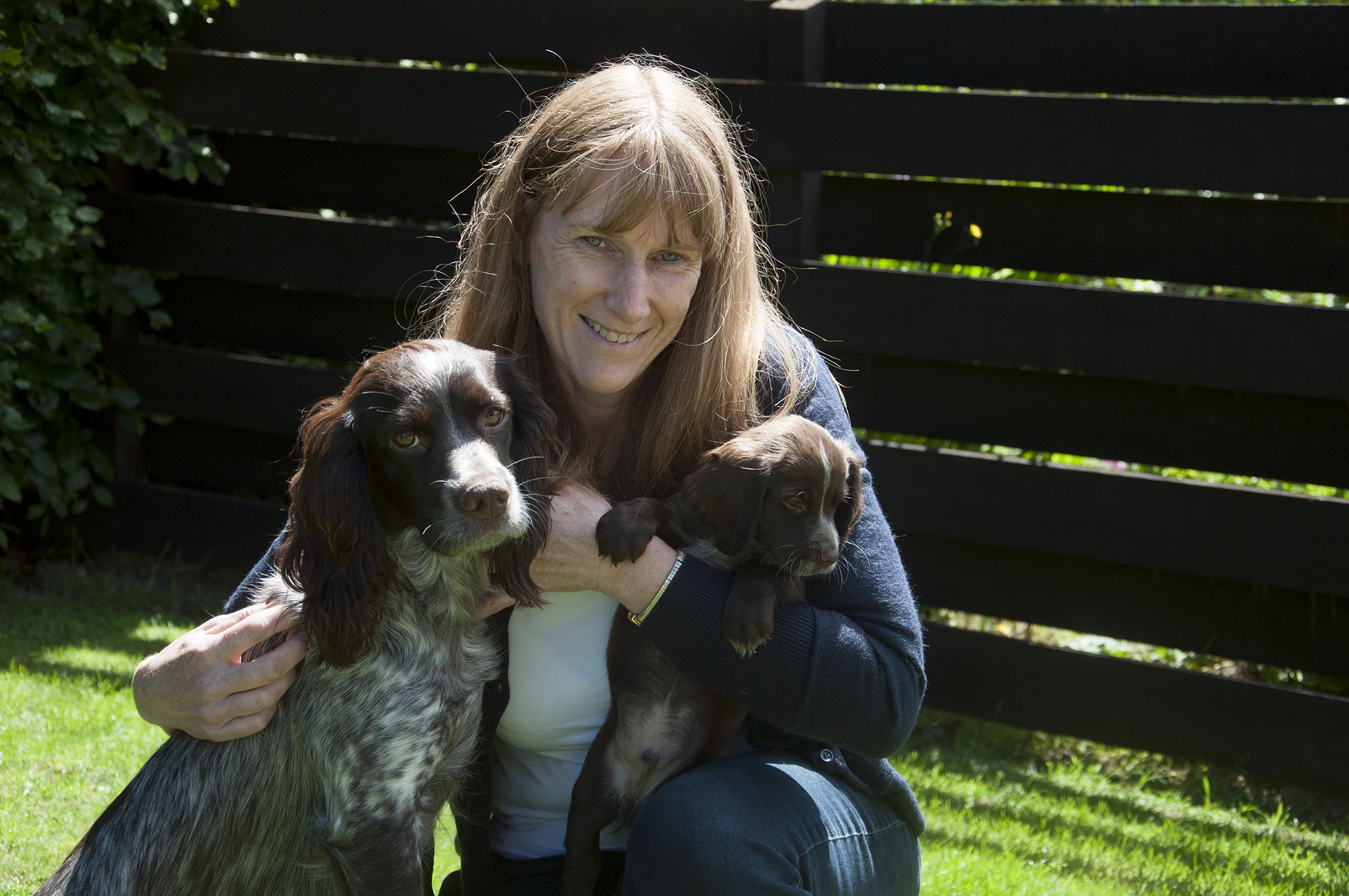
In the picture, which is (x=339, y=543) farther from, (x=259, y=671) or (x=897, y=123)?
(x=897, y=123)

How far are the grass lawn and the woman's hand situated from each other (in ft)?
2.95

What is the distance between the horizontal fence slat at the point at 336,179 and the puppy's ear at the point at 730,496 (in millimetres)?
2543

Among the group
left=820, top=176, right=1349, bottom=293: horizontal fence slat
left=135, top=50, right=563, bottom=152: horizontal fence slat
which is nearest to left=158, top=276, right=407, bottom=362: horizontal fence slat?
left=135, top=50, right=563, bottom=152: horizontal fence slat

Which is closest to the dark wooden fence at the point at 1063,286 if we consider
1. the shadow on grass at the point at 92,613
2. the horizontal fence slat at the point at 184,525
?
the horizontal fence slat at the point at 184,525

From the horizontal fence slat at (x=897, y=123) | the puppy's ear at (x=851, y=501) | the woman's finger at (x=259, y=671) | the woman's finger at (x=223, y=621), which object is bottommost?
the woman's finger at (x=259, y=671)

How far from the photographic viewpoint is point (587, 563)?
2.12 m

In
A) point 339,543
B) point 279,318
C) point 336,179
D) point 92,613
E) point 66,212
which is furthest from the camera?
point 279,318

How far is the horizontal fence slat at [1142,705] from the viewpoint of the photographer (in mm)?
3371

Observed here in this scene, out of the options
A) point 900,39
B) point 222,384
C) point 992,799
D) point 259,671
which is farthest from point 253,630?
point 222,384

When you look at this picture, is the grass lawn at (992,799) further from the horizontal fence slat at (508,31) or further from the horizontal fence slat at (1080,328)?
the horizontal fence slat at (508,31)

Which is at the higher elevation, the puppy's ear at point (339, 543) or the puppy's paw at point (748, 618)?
the puppy's ear at point (339, 543)

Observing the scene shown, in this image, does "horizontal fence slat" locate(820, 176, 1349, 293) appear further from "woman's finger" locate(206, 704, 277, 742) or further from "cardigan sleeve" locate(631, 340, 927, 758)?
"woman's finger" locate(206, 704, 277, 742)

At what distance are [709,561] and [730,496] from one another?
0.14 meters

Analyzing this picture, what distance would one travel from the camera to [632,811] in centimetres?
222
